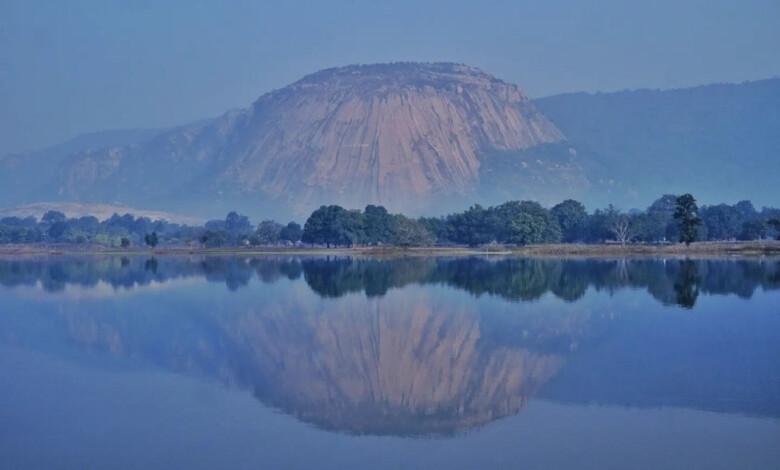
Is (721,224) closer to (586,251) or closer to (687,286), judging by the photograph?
(586,251)

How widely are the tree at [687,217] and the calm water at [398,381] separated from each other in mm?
49651

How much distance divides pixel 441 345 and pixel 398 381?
20.0 feet

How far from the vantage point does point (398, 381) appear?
899 inches

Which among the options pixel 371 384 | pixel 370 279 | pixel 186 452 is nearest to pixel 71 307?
pixel 370 279

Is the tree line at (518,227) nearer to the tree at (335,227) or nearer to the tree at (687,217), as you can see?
the tree at (335,227)

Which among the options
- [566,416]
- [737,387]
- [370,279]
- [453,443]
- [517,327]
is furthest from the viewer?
[370,279]

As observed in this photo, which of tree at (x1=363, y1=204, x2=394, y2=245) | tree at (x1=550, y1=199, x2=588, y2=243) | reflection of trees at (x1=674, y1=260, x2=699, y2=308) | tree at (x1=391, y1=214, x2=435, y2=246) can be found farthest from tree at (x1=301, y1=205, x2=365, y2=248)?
reflection of trees at (x1=674, y1=260, x2=699, y2=308)

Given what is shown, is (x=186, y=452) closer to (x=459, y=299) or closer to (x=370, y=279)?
(x=459, y=299)

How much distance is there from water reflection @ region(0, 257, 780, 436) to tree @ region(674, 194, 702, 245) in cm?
4014

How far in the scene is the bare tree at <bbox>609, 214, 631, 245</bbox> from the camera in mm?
121938

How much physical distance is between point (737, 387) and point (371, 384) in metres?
8.29

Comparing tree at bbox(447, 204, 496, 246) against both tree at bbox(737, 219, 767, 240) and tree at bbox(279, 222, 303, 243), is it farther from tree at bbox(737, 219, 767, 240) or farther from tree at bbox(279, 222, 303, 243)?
tree at bbox(737, 219, 767, 240)

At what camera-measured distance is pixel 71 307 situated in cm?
4394

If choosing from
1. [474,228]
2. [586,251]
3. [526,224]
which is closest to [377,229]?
[474,228]
